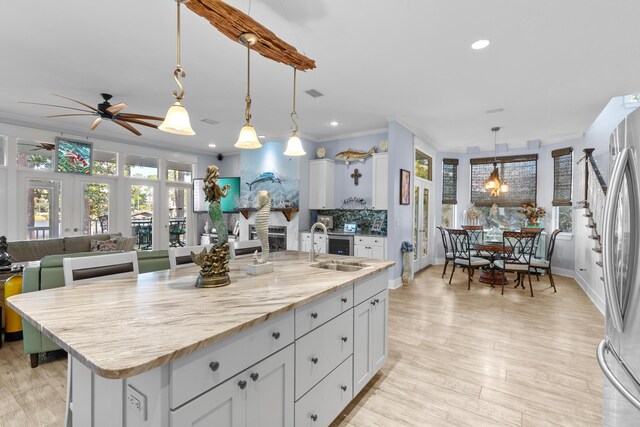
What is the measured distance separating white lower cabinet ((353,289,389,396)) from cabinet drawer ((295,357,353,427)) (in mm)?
119

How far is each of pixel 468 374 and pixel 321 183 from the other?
167 inches

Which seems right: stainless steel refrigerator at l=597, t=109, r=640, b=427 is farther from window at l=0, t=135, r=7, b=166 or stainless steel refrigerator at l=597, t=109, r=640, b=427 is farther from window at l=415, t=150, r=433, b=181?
window at l=0, t=135, r=7, b=166

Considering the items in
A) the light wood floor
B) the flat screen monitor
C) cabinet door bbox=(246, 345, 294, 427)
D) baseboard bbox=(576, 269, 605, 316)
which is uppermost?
the flat screen monitor

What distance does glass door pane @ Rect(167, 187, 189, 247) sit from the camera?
738 cm

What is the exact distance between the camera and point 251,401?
1.27m

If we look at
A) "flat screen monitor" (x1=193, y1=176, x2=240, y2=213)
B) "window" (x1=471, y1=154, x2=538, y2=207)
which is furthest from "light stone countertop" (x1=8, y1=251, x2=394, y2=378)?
"window" (x1=471, y1=154, x2=538, y2=207)

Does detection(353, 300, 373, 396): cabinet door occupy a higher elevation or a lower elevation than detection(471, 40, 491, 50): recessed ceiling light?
lower

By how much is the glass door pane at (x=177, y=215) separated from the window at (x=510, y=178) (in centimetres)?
708

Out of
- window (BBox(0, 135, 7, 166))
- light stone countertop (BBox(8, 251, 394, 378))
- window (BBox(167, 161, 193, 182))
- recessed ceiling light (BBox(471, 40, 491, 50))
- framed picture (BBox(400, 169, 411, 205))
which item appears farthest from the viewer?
window (BBox(167, 161, 193, 182))

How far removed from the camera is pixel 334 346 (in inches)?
72.9

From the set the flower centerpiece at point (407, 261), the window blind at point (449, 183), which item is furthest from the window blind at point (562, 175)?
the flower centerpiece at point (407, 261)

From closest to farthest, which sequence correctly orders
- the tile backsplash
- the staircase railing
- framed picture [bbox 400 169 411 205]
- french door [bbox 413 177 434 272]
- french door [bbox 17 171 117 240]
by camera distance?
the staircase railing → french door [bbox 17 171 117 240] → framed picture [bbox 400 169 411 205] → the tile backsplash → french door [bbox 413 177 434 272]

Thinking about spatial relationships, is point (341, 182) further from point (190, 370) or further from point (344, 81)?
point (190, 370)

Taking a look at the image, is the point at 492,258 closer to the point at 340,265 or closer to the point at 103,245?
the point at 340,265
